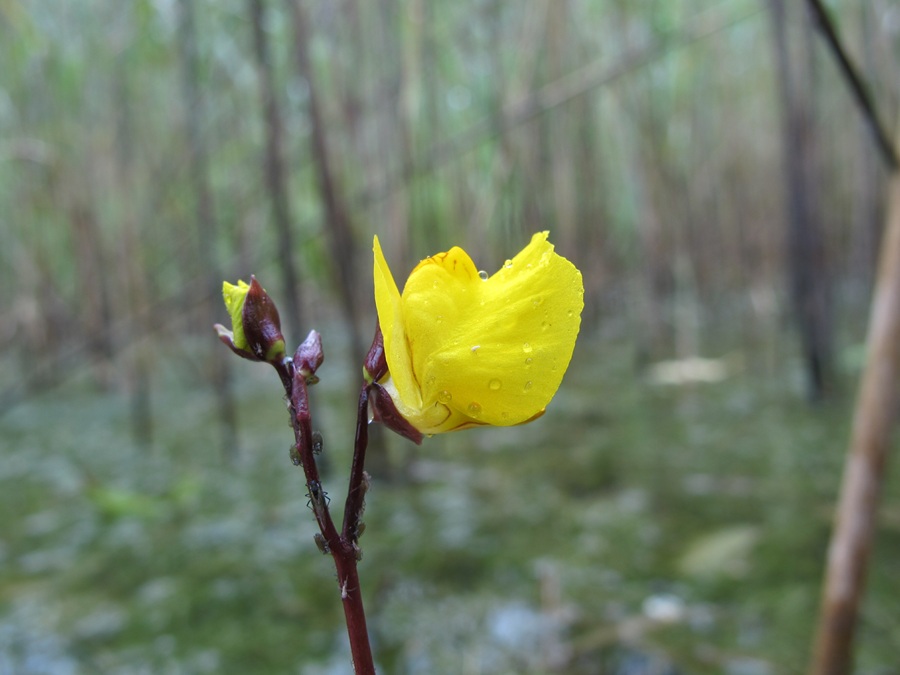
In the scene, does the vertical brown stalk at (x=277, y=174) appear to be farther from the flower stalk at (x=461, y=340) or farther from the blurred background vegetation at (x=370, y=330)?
the flower stalk at (x=461, y=340)

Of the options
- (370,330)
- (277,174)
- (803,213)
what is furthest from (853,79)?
(370,330)

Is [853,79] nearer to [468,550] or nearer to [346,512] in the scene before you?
[346,512]

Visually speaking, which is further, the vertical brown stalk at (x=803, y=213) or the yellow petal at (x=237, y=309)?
the vertical brown stalk at (x=803, y=213)

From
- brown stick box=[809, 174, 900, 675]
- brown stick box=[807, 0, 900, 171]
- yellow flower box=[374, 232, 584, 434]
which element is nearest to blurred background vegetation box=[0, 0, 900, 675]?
brown stick box=[809, 174, 900, 675]

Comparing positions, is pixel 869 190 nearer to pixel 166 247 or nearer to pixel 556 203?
pixel 556 203

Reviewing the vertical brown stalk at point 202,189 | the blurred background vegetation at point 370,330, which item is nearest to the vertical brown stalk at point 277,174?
the blurred background vegetation at point 370,330

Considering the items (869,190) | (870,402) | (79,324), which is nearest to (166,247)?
(79,324)
